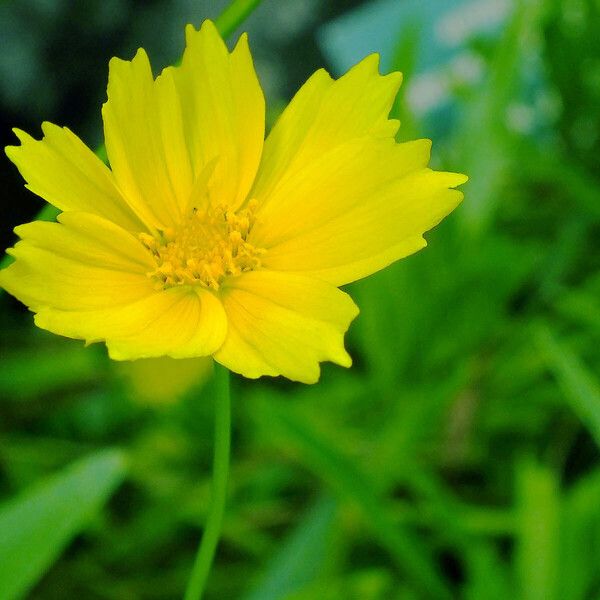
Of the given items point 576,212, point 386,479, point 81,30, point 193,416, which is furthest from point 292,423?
point 81,30

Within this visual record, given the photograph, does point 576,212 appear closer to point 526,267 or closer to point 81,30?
point 526,267

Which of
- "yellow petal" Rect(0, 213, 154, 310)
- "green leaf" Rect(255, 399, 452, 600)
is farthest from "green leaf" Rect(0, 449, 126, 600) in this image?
"yellow petal" Rect(0, 213, 154, 310)

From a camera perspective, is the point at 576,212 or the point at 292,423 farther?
the point at 576,212

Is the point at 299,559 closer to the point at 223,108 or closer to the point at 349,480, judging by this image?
the point at 349,480

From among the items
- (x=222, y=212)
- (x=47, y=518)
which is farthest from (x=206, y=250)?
(x=47, y=518)

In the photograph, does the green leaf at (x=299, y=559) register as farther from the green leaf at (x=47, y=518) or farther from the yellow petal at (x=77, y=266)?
the yellow petal at (x=77, y=266)
